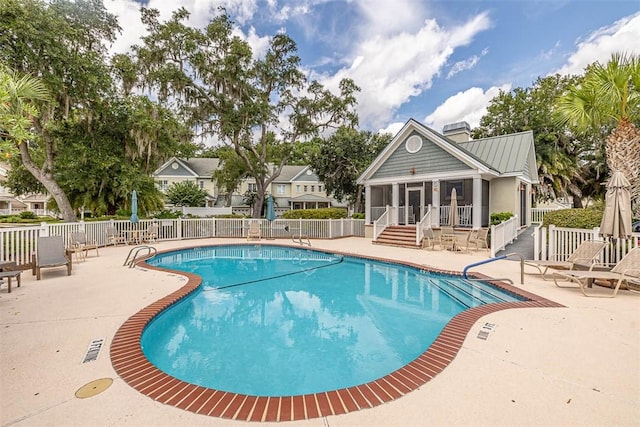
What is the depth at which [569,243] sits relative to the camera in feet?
27.0

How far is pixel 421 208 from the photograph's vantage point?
15.4 metres

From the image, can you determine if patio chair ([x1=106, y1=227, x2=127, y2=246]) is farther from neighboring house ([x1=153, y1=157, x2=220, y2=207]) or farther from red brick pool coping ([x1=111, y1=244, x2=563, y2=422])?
neighboring house ([x1=153, y1=157, x2=220, y2=207])

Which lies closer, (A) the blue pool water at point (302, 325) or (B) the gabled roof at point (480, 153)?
(A) the blue pool water at point (302, 325)

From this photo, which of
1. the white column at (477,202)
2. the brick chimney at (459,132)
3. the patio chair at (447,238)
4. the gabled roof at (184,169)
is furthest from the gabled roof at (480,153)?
the gabled roof at (184,169)

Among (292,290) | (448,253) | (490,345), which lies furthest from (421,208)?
(490,345)

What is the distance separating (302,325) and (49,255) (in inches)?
283

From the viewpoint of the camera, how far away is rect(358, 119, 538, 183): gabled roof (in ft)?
45.2

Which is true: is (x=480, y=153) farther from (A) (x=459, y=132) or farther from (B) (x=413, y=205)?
(B) (x=413, y=205)

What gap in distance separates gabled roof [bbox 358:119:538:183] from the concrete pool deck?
30.5ft

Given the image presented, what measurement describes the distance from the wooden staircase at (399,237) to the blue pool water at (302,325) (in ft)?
14.6

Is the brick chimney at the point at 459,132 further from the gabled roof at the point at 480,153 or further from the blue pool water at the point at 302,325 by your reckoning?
the blue pool water at the point at 302,325

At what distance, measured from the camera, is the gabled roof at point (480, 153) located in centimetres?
1377

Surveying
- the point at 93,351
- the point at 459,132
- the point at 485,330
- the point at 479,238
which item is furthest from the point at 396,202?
the point at 93,351

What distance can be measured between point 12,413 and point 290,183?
35082 millimetres
